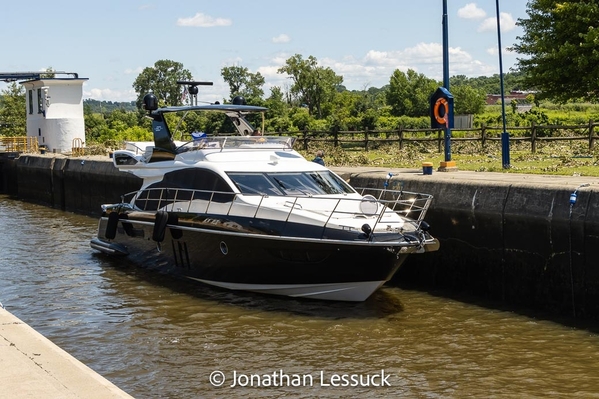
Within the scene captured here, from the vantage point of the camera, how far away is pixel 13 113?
5675 cm

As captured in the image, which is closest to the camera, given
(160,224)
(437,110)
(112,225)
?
(160,224)

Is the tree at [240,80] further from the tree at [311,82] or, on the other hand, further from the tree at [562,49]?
the tree at [562,49]

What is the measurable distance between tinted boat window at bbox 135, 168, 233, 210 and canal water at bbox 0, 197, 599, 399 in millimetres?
1594

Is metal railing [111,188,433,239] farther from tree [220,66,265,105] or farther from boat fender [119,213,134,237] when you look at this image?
tree [220,66,265,105]

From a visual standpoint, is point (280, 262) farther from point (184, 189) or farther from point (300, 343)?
point (184, 189)

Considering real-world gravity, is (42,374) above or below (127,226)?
below

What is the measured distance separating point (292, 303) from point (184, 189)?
130 inches

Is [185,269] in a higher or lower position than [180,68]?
lower

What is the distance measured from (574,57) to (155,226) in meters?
Answer: 12.2

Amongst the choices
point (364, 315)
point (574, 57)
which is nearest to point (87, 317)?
point (364, 315)

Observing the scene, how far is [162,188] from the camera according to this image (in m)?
15.5

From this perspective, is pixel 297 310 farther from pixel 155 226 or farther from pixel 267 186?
pixel 155 226

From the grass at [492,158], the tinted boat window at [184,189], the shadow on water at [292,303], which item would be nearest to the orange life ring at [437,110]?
the grass at [492,158]

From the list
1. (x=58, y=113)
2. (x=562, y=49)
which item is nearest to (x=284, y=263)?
(x=562, y=49)
